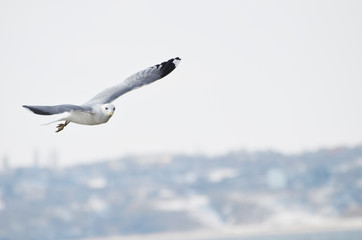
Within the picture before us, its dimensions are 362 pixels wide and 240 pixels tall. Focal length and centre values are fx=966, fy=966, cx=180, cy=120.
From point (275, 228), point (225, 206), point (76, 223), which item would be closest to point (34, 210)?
point (76, 223)

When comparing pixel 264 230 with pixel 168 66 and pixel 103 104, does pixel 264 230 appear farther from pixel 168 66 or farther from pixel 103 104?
pixel 103 104

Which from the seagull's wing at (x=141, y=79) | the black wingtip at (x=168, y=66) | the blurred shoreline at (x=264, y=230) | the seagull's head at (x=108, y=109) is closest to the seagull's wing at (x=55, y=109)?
the seagull's head at (x=108, y=109)

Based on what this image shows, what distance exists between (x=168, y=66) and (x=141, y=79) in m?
0.61

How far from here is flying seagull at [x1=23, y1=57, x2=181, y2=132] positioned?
14266 mm

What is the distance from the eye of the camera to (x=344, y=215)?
142000 millimetres

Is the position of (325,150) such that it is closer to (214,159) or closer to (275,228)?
(214,159)

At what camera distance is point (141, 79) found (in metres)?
18.1

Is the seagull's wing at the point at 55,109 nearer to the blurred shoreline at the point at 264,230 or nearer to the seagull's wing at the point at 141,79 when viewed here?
the seagull's wing at the point at 141,79

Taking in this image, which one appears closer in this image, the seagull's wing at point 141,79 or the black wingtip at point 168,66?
the seagull's wing at point 141,79

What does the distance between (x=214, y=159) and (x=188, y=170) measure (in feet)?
16.5

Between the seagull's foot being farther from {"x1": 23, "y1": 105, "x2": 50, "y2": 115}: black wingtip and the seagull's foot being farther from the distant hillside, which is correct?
the distant hillside

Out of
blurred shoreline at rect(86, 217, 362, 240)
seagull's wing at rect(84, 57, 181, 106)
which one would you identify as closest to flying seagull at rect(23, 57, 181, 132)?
seagull's wing at rect(84, 57, 181, 106)

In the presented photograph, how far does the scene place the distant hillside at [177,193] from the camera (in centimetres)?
14212

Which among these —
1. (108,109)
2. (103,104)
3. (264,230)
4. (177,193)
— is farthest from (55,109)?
(177,193)
